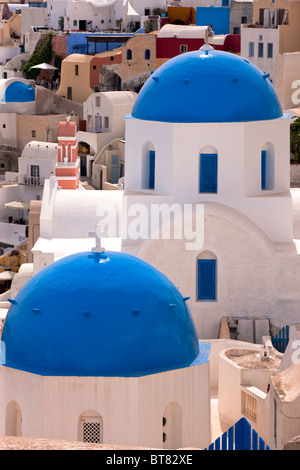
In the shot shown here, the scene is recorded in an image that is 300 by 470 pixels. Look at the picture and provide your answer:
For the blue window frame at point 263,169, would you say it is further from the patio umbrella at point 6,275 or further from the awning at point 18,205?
the awning at point 18,205

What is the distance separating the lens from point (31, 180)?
184 ft

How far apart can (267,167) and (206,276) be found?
8.14 ft

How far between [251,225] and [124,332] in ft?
25.6

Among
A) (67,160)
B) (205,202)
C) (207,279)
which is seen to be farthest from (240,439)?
(67,160)

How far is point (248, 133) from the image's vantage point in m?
26.1

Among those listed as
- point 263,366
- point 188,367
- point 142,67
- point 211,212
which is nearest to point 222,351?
point 263,366

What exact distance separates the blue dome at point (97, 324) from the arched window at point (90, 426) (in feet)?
1.84

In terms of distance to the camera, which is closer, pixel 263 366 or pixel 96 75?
pixel 263 366

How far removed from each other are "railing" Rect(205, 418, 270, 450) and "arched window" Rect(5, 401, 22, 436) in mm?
2700

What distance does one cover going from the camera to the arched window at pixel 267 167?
26.7 meters

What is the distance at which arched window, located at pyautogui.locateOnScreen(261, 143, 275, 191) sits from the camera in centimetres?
2667

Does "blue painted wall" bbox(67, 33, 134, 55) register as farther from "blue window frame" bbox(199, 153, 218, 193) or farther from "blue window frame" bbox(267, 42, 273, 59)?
"blue window frame" bbox(199, 153, 218, 193)

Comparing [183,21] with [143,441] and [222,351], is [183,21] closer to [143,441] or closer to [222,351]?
[222,351]

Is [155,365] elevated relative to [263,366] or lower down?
elevated
